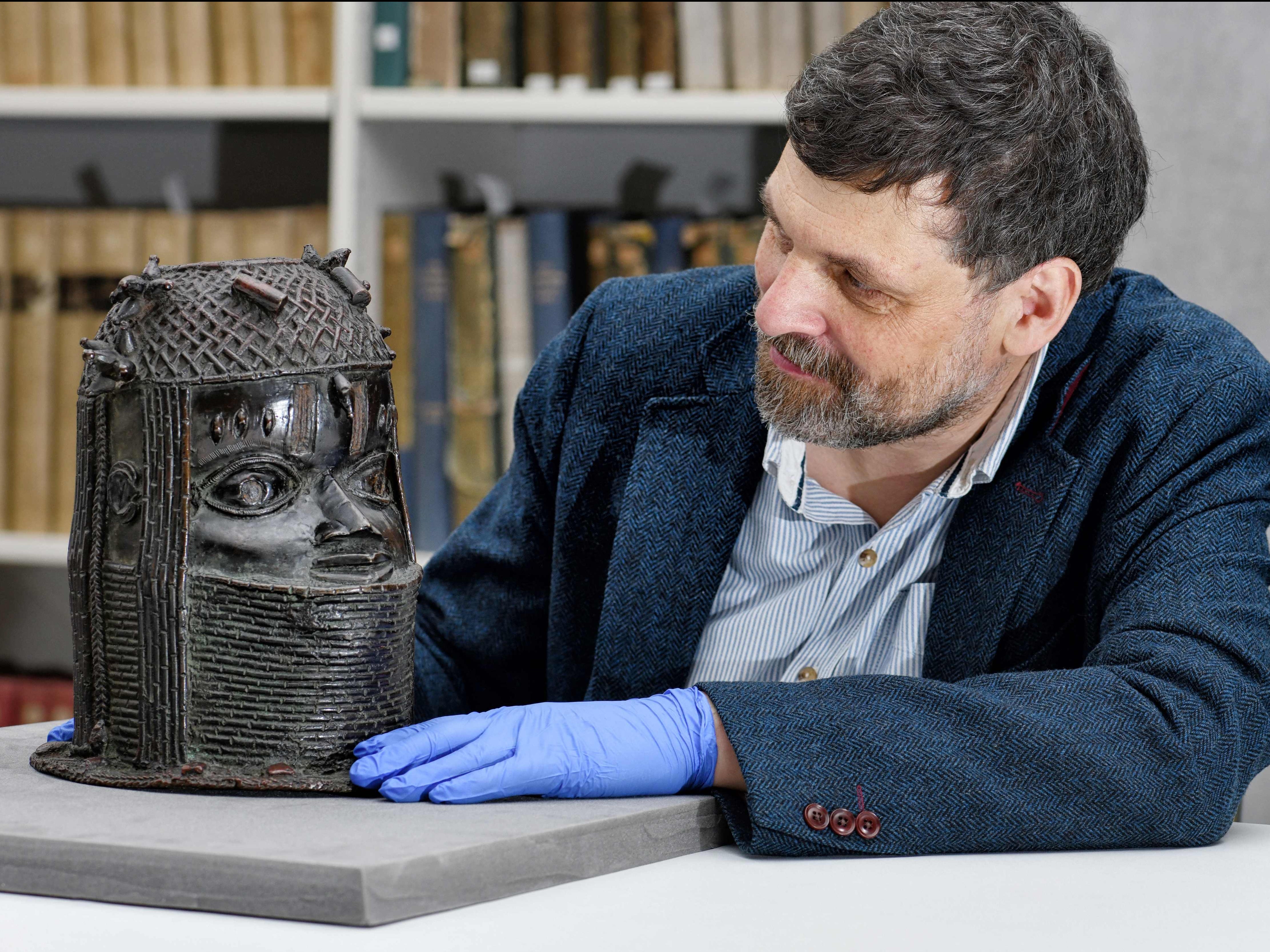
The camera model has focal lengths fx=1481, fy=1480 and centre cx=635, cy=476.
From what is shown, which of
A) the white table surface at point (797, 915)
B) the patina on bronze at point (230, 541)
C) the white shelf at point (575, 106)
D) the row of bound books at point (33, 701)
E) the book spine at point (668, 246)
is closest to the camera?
the white table surface at point (797, 915)

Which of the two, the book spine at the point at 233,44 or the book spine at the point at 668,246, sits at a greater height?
the book spine at the point at 233,44

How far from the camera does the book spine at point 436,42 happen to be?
1.97 meters

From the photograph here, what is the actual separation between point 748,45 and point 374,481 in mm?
1151

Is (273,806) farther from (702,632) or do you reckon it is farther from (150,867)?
(702,632)

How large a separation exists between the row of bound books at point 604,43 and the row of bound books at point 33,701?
3.41 feet

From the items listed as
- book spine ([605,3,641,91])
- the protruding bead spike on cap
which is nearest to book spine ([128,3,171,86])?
book spine ([605,3,641,91])

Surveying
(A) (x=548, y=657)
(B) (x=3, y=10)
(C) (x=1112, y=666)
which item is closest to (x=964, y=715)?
(C) (x=1112, y=666)

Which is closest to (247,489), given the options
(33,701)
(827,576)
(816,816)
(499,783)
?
(499,783)

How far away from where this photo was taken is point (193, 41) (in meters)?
2.01

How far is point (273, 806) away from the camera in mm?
907

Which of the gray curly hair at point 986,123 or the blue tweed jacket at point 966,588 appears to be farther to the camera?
the gray curly hair at point 986,123

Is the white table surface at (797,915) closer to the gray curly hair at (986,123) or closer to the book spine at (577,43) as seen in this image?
the gray curly hair at (986,123)

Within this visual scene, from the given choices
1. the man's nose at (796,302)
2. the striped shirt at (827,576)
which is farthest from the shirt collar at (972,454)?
the man's nose at (796,302)

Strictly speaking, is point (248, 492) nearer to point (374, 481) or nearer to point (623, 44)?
point (374, 481)
